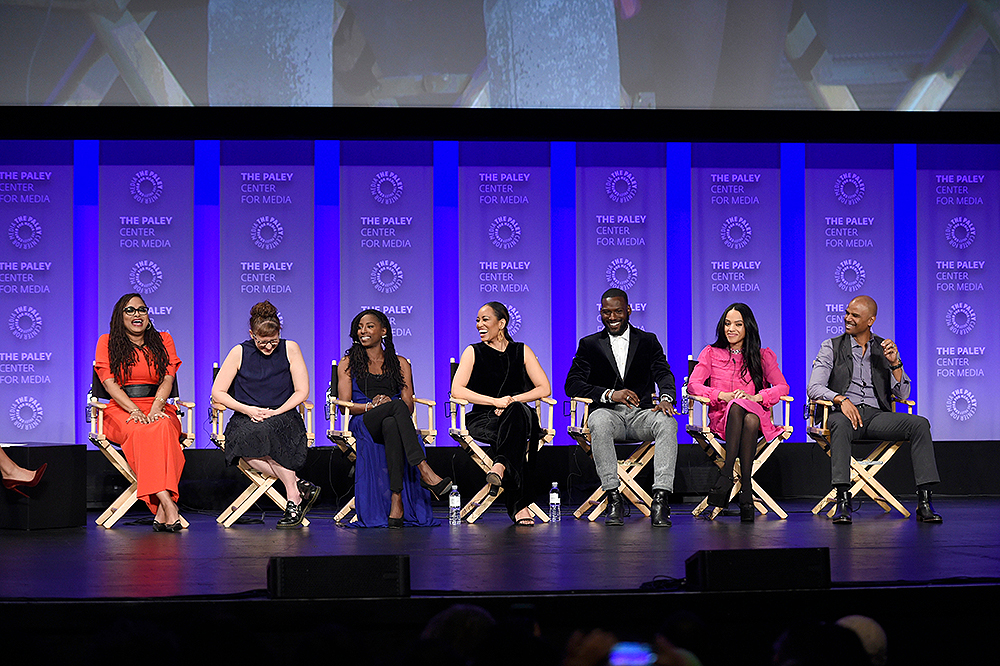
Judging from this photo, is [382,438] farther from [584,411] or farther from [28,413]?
[28,413]

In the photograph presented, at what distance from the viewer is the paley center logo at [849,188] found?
7.25 meters

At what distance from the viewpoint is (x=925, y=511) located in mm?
5090

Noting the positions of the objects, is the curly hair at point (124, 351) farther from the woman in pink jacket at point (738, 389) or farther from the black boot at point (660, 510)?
the woman in pink jacket at point (738, 389)

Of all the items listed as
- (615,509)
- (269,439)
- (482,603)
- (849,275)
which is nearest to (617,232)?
(849,275)

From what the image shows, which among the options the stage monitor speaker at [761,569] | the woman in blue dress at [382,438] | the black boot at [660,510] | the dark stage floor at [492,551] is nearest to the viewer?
the stage monitor speaker at [761,569]

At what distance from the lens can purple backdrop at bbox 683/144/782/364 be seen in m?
7.18

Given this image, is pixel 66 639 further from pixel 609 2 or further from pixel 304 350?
pixel 609 2

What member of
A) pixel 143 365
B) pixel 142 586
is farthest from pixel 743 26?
pixel 142 586

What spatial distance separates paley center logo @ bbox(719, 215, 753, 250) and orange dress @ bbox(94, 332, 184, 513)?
3.97m

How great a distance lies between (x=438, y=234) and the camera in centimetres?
713

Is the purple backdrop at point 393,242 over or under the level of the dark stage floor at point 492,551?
over

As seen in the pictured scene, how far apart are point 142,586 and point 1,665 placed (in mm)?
1142

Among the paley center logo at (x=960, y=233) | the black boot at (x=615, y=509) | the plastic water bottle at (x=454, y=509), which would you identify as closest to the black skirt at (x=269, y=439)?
the plastic water bottle at (x=454, y=509)

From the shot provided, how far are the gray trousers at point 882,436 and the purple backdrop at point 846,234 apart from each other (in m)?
1.77
